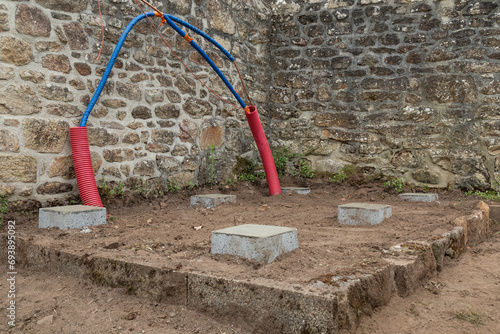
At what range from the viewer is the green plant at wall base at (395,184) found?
480cm

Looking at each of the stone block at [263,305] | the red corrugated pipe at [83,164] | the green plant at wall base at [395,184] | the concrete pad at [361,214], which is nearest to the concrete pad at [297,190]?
the green plant at wall base at [395,184]

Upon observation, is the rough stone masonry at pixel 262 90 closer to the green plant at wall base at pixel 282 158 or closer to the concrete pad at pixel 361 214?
the green plant at wall base at pixel 282 158

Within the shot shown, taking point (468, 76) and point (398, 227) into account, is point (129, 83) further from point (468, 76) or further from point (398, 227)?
point (468, 76)

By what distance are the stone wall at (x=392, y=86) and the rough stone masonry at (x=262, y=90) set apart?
13mm

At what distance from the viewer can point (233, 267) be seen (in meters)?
1.89

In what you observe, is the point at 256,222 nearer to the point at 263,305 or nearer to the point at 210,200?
the point at 210,200

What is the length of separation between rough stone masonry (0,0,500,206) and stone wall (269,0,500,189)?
0.01 meters

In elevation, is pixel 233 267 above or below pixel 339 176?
below

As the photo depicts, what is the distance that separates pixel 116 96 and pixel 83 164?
0.80 meters

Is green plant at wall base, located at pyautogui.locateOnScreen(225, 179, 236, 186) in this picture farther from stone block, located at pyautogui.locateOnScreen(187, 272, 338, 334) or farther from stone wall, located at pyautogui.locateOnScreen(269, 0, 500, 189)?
stone block, located at pyautogui.locateOnScreen(187, 272, 338, 334)

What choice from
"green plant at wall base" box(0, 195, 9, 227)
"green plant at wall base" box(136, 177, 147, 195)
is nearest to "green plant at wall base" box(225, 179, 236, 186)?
"green plant at wall base" box(136, 177, 147, 195)

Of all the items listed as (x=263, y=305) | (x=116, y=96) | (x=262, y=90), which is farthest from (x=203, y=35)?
(x=263, y=305)

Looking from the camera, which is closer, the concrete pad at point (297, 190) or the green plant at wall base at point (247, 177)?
the concrete pad at point (297, 190)

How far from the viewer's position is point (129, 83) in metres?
3.83
